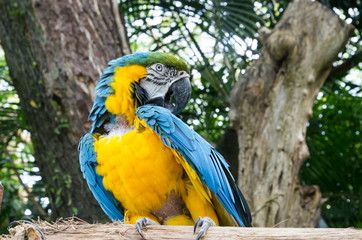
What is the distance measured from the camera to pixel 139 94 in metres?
2.12

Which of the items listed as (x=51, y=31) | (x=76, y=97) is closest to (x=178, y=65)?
(x=76, y=97)

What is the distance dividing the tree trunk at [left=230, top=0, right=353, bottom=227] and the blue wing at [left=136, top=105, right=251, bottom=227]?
851mm

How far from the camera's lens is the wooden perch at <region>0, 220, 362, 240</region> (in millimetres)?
1345

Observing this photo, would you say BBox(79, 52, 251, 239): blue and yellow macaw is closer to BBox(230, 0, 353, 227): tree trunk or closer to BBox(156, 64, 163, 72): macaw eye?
BBox(156, 64, 163, 72): macaw eye

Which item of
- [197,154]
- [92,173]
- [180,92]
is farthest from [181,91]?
[92,173]

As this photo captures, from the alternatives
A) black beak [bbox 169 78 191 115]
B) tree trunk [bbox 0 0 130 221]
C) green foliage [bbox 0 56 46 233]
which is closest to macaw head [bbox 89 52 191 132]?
black beak [bbox 169 78 191 115]

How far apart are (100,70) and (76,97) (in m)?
0.23

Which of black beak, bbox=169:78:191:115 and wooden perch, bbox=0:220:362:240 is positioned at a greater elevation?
black beak, bbox=169:78:191:115

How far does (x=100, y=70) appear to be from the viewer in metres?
2.96

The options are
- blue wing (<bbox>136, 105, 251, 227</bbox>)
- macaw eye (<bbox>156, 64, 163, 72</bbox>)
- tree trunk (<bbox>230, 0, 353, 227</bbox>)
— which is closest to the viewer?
blue wing (<bbox>136, 105, 251, 227</bbox>)

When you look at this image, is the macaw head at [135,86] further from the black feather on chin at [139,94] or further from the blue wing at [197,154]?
the blue wing at [197,154]

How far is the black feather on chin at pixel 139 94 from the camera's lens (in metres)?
2.11

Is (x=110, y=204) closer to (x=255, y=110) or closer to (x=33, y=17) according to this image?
(x=255, y=110)

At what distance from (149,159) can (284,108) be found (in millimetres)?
1309
